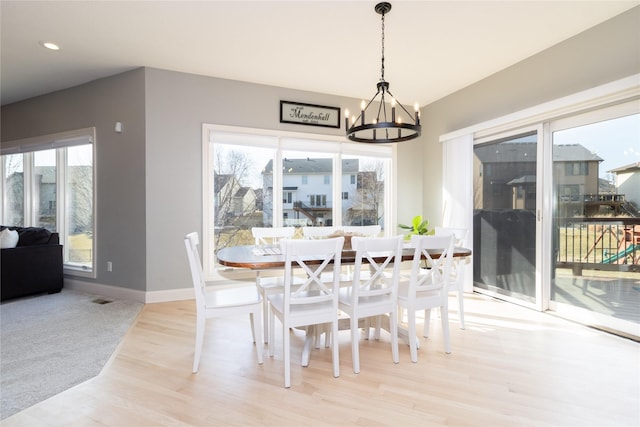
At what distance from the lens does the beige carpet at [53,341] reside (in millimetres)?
2012

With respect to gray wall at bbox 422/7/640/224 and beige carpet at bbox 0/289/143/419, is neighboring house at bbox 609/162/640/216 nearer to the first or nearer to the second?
gray wall at bbox 422/7/640/224

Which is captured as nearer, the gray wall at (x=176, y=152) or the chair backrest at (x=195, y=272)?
the chair backrest at (x=195, y=272)

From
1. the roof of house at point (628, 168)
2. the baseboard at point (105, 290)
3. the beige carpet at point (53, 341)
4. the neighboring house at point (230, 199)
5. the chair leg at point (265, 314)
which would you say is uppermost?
the roof of house at point (628, 168)

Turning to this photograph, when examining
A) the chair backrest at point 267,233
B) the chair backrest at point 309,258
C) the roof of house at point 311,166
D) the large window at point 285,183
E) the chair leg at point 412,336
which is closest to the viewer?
the chair backrest at point 309,258

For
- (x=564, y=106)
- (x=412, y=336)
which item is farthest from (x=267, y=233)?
(x=564, y=106)

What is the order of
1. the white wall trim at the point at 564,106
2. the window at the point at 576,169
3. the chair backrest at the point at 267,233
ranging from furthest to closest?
the chair backrest at the point at 267,233, the window at the point at 576,169, the white wall trim at the point at 564,106

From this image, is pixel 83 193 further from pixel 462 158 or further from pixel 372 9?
pixel 462 158

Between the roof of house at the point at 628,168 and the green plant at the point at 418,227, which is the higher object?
the roof of house at the point at 628,168

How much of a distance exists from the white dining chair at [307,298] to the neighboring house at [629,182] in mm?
2674

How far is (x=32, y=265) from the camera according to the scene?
395 cm

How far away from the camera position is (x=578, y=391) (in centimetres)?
193

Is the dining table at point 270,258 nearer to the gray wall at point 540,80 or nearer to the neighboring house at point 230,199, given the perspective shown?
the neighboring house at point 230,199

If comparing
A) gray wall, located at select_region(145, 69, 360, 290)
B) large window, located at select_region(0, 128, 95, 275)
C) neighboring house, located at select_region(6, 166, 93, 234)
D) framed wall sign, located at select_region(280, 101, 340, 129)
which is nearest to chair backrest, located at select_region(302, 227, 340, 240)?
gray wall, located at select_region(145, 69, 360, 290)

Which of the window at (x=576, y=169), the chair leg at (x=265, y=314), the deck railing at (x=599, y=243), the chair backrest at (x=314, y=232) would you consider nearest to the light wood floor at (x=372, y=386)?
the chair leg at (x=265, y=314)
